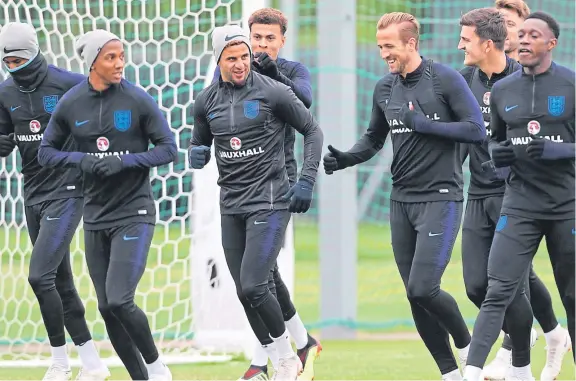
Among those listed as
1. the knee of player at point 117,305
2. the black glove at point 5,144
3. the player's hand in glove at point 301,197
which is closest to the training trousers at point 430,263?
the player's hand in glove at point 301,197

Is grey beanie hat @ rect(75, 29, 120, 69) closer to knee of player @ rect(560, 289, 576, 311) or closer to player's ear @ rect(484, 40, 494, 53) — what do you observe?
player's ear @ rect(484, 40, 494, 53)

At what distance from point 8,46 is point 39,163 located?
0.84 meters

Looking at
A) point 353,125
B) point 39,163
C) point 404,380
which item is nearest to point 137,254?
point 39,163

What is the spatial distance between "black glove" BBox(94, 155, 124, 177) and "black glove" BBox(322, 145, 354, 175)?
48.9 inches

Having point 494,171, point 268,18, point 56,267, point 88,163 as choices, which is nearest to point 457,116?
point 494,171

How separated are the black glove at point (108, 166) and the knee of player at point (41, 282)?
1.04 metres

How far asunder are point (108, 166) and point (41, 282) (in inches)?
45.5

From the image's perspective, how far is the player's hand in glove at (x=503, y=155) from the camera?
752cm

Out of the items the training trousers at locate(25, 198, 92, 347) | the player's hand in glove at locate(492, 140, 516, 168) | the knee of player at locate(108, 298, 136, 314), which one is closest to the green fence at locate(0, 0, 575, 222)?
the training trousers at locate(25, 198, 92, 347)

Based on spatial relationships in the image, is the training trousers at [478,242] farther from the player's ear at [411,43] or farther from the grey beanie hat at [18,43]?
the grey beanie hat at [18,43]

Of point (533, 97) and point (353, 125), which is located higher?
point (533, 97)

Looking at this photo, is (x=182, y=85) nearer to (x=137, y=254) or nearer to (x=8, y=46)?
(x=8, y=46)

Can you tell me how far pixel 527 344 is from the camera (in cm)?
827

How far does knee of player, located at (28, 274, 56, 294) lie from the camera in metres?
8.64
